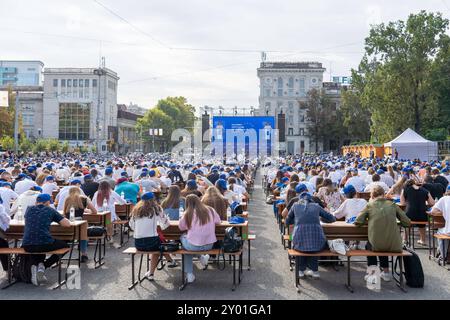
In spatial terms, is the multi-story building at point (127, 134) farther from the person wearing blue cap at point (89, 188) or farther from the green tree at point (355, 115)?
the person wearing blue cap at point (89, 188)

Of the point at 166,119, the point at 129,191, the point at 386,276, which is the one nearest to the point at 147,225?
the point at 386,276

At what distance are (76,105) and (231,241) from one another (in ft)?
332

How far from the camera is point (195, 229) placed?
8305 mm

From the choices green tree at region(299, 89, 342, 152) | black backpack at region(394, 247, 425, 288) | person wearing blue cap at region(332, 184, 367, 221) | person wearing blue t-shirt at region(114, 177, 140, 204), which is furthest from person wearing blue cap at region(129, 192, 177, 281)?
green tree at region(299, 89, 342, 152)

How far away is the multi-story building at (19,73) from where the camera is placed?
15125cm

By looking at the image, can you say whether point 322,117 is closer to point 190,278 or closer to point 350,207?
point 350,207

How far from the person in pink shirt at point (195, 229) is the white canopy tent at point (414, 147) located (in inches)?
1363

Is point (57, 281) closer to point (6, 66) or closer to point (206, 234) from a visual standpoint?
point (206, 234)

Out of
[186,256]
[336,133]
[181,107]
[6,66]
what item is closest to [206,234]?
[186,256]

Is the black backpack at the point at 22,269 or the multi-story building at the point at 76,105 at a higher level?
the multi-story building at the point at 76,105

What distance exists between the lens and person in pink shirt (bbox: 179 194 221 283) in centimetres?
828

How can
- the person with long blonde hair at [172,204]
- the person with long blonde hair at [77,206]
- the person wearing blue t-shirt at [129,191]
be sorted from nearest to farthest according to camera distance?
the person with long blonde hair at [77,206], the person with long blonde hair at [172,204], the person wearing blue t-shirt at [129,191]

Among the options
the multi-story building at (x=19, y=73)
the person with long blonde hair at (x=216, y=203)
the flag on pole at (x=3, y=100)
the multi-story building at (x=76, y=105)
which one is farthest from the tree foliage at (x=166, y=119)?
the person with long blonde hair at (x=216, y=203)
